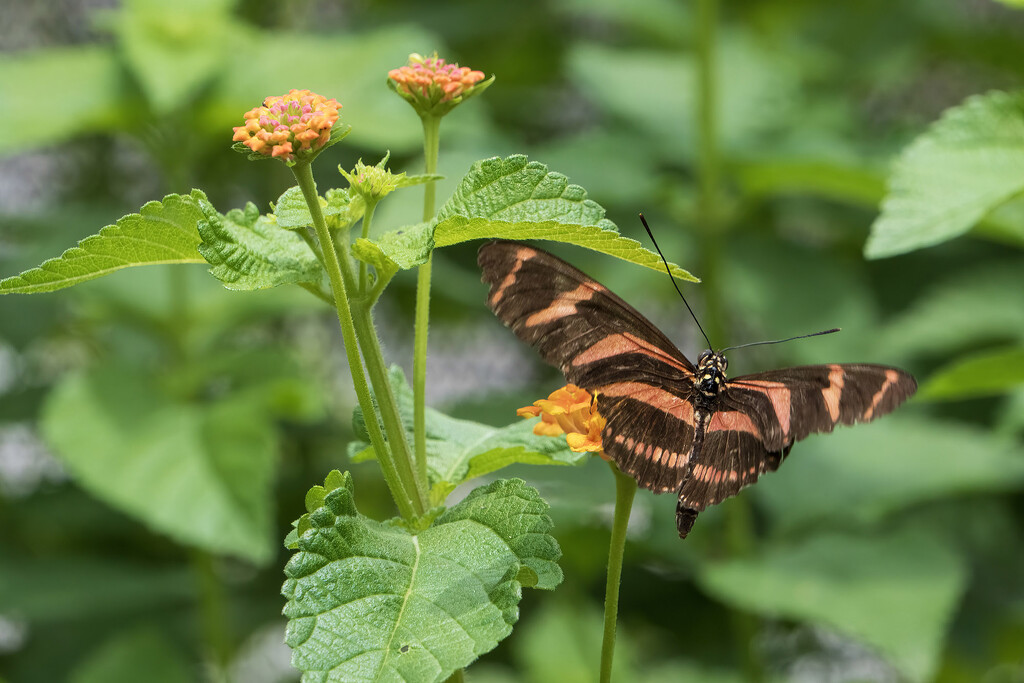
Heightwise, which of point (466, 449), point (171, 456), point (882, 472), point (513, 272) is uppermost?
point (513, 272)

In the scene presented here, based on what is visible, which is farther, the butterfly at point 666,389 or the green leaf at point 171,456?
the green leaf at point 171,456

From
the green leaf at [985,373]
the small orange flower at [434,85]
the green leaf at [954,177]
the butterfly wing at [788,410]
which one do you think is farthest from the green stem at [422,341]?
the green leaf at [985,373]

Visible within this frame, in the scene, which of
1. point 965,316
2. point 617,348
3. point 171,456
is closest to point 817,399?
point 617,348

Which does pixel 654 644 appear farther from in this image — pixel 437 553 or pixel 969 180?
pixel 437 553

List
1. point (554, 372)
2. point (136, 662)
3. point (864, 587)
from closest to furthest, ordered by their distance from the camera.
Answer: point (864, 587)
point (136, 662)
point (554, 372)

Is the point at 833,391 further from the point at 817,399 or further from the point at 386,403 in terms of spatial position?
the point at 386,403

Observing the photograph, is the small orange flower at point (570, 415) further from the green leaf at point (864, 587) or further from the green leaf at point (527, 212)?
the green leaf at point (864, 587)

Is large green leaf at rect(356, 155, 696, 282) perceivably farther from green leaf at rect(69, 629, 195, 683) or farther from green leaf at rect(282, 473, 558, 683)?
green leaf at rect(69, 629, 195, 683)
